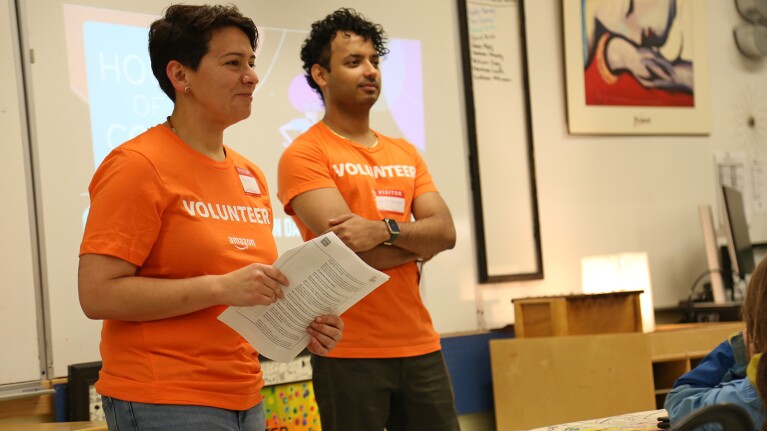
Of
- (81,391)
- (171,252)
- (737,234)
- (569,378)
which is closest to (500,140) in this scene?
(569,378)

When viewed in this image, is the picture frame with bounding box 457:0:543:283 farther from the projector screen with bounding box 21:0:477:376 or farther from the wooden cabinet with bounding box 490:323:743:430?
the wooden cabinet with bounding box 490:323:743:430

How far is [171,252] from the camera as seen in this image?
172 centimetres

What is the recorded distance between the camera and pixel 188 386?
5.47 feet

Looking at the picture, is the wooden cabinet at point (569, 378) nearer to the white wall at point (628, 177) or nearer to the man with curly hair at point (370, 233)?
the white wall at point (628, 177)

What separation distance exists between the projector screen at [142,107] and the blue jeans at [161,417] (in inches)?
62.6

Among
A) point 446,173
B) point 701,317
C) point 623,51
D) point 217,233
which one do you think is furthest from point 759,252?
point 217,233

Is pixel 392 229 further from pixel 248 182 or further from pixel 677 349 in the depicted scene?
pixel 677 349

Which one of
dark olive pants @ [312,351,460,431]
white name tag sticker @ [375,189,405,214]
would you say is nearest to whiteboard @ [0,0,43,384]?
dark olive pants @ [312,351,460,431]

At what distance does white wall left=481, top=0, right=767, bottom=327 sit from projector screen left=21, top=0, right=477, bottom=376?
0.63 metres

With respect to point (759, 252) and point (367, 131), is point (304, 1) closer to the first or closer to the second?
point (367, 131)

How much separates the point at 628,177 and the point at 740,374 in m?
3.36

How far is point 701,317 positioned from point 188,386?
3805 millimetres

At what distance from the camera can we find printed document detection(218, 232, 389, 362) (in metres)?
1.78

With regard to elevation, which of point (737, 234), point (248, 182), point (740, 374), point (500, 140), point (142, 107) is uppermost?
point (142, 107)
